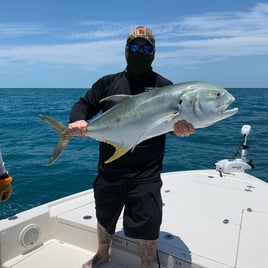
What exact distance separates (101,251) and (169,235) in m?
0.63

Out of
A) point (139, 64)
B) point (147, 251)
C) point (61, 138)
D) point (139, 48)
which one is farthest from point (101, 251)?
point (139, 48)

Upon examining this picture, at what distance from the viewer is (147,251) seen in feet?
9.71

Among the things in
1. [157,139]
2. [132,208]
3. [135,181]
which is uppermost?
[157,139]

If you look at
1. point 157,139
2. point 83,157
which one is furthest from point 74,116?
point 83,157

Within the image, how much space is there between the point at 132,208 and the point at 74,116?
33.7 inches

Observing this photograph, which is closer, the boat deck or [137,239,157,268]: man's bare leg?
[137,239,157,268]: man's bare leg

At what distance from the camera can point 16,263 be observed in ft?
11.1

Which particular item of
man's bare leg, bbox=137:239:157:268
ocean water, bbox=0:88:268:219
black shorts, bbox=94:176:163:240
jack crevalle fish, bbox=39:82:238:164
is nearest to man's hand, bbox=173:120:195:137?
jack crevalle fish, bbox=39:82:238:164

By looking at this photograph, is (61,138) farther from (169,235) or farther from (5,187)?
(169,235)

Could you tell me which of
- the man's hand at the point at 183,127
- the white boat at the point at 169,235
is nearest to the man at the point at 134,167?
the white boat at the point at 169,235

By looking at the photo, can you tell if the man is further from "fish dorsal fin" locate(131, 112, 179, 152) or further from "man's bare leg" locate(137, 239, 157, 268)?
"fish dorsal fin" locate(131, 112, 179, 152)

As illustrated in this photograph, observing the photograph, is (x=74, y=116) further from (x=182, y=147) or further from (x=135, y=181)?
(x=182, y=147)

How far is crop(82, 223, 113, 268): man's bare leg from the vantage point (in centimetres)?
319

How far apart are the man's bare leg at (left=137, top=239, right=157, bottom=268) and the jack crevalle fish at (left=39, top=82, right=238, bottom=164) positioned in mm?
835
